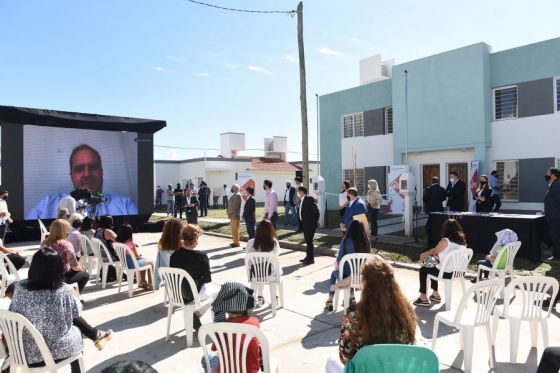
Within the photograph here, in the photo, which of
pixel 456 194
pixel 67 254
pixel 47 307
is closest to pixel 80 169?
pixel 67 254

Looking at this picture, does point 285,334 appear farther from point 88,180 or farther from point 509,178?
point 509,178

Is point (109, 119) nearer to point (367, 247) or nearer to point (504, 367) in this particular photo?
point (367, 247)

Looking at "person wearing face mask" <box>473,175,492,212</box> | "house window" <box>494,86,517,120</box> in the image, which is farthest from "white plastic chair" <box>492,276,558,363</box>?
"house window" <box>494,86,517,120</box>

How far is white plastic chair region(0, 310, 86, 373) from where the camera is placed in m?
3.00

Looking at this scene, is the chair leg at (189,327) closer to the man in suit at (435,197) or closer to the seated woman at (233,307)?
the seated woman at (233,307)

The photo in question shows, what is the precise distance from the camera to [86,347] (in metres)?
4.53

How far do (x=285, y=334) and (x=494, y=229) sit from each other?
6.15 meters

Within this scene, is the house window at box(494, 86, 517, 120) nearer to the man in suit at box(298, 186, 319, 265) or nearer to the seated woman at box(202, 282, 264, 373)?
the man in suit at box(298, 186, 319, 265)

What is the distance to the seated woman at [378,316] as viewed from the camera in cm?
260

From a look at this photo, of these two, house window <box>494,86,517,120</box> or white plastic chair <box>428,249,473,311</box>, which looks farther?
house window <box>494,86,517,120</box>

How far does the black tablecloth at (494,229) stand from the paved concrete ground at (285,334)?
2.56 metres

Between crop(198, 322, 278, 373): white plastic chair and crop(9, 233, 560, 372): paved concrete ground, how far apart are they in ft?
3.65

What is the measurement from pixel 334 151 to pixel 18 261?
55.3 ft

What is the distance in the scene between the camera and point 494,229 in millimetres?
8938
